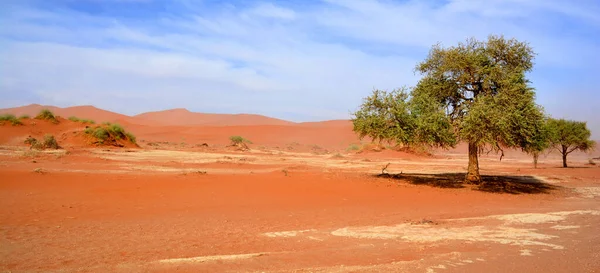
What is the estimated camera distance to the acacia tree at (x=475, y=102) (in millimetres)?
16781

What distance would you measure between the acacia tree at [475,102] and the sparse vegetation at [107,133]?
25.8m

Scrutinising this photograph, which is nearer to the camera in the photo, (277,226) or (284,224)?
(277,226)

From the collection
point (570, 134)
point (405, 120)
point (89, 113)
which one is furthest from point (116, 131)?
point (89, 113)

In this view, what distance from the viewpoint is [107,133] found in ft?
121

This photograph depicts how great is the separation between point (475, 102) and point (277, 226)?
11.8m

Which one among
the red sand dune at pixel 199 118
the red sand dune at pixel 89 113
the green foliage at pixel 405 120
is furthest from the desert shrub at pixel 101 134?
the red sand dune at pixel 199 118

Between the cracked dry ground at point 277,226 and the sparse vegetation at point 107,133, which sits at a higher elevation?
the sparse vegetation at point 107,133

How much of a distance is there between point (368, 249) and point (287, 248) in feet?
4.91

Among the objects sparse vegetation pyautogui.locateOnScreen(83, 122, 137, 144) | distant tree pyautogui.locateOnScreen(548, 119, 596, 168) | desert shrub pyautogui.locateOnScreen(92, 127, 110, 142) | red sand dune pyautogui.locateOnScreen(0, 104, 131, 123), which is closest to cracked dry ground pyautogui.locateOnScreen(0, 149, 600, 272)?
distant tree pyautogui.locateOnScreen(548, 119, 596, 168)

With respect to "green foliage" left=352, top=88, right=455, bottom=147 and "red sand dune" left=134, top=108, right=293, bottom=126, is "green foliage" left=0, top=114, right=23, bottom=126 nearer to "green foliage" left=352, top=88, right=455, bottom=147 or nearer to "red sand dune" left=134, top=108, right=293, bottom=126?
"green foliage" left=352, top=88, right=455, bottom=147

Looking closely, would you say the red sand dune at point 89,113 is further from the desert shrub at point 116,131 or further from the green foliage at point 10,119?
the desert shrub at point 116,131

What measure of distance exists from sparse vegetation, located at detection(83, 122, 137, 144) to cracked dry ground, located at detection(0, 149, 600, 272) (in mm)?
20094

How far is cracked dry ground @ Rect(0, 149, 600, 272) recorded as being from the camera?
6.51 meters

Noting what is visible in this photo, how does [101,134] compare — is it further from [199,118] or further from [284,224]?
[199,118]
